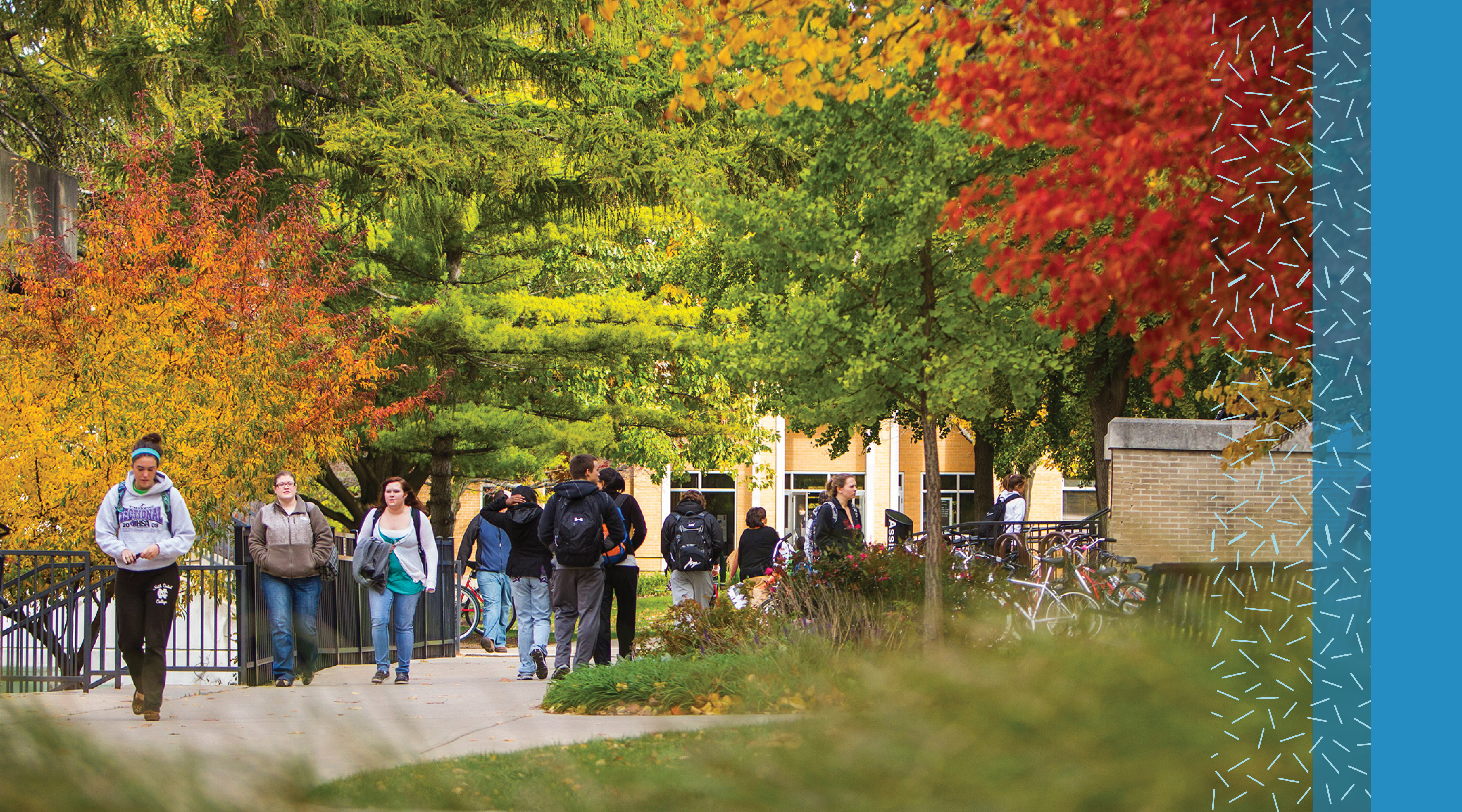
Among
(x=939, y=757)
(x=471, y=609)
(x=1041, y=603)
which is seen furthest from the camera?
(x=471, y=609)

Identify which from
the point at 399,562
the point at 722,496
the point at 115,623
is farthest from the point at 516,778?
the point at 722,496

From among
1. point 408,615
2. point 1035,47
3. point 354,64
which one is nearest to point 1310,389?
point 1035,47

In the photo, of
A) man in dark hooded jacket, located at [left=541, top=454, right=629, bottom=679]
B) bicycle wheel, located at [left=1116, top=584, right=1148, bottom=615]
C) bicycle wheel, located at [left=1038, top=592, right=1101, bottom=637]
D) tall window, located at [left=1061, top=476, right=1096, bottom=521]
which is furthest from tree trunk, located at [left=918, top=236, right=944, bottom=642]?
tall window, located at [left=1061, top=476, right=1096, bottom=521]

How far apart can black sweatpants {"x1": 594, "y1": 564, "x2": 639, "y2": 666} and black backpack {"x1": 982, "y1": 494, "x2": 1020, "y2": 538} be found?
6293mm

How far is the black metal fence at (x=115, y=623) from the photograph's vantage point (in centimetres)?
969

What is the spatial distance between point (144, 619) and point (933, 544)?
19.0 ft

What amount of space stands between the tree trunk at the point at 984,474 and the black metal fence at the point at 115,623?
1701 cm

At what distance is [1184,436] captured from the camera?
8.81 metres

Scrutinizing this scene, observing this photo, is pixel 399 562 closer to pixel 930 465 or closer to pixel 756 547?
pixel 756 547

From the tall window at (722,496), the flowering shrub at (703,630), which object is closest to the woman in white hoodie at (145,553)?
the flowering shrub at (703,630)

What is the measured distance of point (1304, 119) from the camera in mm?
1870

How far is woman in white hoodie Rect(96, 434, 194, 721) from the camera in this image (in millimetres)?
7914

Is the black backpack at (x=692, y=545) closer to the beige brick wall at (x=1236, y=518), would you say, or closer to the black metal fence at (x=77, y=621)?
the black metal fence at (x=77, y=621)

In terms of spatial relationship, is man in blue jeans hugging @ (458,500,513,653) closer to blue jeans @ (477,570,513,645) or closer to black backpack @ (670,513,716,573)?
blue jeans @ (477,570,513,645)
